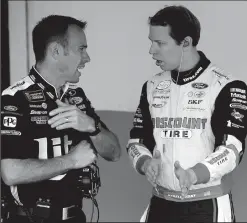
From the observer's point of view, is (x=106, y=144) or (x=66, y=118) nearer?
(x=66, y=118)

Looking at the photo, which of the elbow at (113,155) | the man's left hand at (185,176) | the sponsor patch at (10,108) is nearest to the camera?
the man's left hand at (185,176)

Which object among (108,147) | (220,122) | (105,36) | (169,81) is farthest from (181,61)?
(105,36)

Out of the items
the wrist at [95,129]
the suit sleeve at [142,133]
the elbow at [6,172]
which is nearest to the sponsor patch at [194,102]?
the suit sleeve at [142,133]

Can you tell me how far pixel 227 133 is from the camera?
3.57ft

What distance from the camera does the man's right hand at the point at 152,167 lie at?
1.11m

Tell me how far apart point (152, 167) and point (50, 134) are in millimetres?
274

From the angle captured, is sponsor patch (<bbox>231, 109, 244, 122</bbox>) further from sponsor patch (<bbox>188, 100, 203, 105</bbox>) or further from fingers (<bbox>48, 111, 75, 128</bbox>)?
fingers (<bbox>48, 111, 75, 128</bbox>)

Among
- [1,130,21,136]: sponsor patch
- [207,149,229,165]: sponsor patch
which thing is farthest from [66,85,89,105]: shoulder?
[207,149,229,165]: sponsor patch

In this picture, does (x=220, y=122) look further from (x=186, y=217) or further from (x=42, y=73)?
(x=42, y=73)

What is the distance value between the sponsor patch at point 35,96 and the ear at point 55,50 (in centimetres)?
10

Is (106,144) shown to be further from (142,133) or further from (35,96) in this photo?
(35,96)

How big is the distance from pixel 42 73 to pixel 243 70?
0.55 m

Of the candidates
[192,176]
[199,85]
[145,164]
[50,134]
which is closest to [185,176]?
[192,176]

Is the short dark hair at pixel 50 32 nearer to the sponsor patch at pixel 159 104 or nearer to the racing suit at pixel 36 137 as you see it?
the racing suit at pixel 36 137
